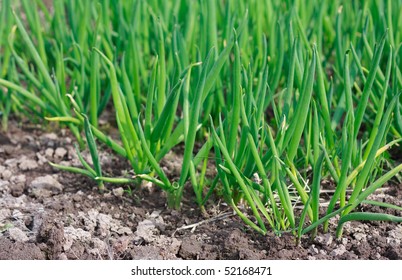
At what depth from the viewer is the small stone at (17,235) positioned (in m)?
1.84

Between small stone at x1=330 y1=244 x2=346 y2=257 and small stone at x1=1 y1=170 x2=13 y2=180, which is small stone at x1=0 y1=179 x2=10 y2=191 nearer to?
small stone at x1=1 y1=170 x2=13 y2=180

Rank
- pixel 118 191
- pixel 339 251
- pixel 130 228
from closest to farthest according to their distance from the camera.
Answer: pixel 339 251 → pixel 130 228 → pixel 118 191

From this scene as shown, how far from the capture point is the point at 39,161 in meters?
2.22

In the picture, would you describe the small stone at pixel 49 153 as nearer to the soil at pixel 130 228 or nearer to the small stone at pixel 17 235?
the soil at pixel 130 228

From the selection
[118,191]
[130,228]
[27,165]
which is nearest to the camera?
[130,228]

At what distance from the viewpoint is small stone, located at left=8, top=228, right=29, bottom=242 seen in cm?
184

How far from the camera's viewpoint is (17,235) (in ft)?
6.06

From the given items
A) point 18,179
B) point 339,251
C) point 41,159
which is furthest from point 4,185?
point 339,251

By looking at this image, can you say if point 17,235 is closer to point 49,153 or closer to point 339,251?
point 49,153

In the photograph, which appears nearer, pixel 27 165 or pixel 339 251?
pixel 339 251

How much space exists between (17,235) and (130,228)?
0.29 metres

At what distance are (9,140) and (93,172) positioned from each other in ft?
1.82

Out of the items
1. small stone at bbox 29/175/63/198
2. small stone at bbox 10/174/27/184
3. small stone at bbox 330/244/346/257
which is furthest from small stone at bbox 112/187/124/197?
small stone at bbox 330/244/346/257

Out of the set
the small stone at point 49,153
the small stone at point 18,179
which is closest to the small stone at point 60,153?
the small stone at point 49,153
